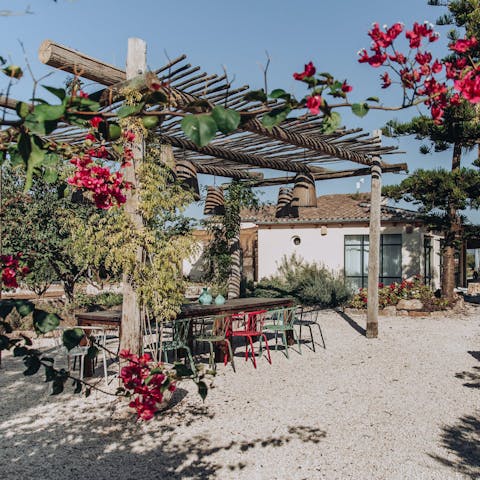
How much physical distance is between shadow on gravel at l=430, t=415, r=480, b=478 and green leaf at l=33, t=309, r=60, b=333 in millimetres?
3140

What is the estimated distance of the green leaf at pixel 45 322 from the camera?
54.0 inches

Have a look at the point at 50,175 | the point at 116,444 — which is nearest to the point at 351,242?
the point at 116,444

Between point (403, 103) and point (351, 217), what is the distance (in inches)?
564

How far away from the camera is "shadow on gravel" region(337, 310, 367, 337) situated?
9320 mm

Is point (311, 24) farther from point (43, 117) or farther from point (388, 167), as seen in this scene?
point (388, 167)

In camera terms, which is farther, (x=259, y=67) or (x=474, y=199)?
(x=474, y=199)

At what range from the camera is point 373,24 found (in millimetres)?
1582

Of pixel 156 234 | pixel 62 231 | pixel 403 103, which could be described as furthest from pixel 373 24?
pixel 62 231

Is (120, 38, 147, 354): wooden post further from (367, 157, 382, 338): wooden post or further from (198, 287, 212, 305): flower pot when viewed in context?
(367, 157, 382, 338): wooden post

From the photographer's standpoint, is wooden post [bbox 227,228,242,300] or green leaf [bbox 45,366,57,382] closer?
green leaf [bbox 45,366,57,382]

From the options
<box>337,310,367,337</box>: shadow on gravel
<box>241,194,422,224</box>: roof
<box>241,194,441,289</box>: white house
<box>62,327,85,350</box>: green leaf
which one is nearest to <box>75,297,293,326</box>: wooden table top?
<box>337,310,367,337</box>: shadow on gravel

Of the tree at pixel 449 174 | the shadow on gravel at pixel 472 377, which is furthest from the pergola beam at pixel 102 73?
the tree at pixel 449 174

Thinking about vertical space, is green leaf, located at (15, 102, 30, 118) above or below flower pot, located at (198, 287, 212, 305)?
above

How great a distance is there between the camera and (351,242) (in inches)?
615
